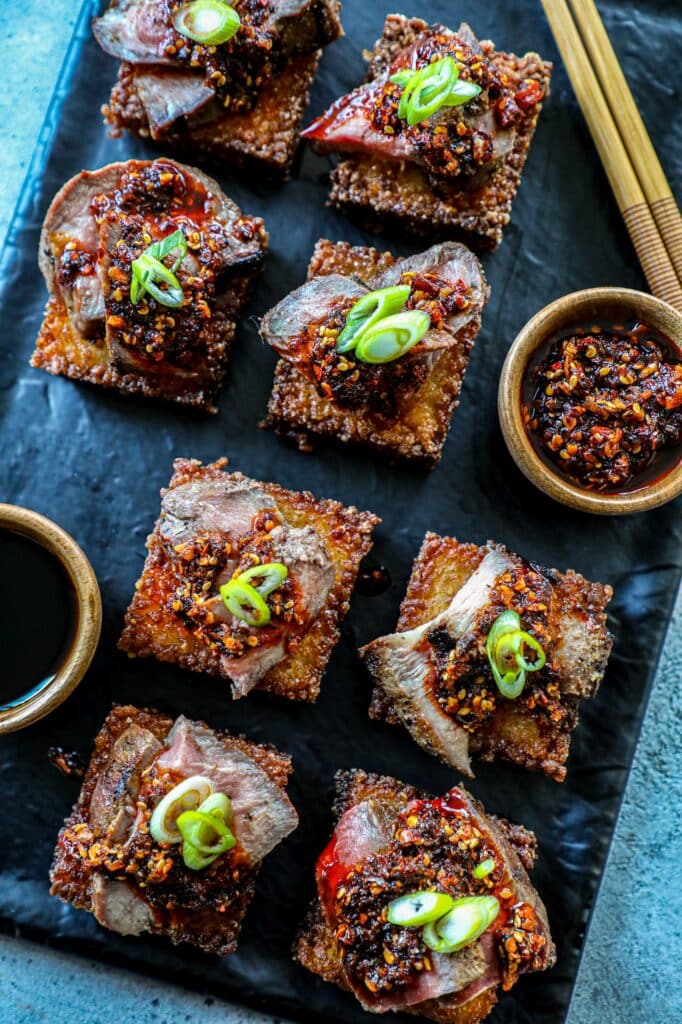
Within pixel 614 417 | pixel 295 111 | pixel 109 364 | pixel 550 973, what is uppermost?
pixel 295 111

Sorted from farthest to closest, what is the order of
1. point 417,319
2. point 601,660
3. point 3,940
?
point 3,940, point 601,660, point 417,319

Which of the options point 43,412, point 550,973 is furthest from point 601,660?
point 43,412

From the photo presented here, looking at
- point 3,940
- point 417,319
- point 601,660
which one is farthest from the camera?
point 3,940

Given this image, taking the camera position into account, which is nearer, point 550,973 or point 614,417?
point 614,417

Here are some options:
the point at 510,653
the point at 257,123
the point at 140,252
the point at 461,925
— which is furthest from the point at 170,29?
the point at 461,925

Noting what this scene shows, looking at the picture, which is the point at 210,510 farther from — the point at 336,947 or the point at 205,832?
the point at 336,947

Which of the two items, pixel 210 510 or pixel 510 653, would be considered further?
pixel 210 510

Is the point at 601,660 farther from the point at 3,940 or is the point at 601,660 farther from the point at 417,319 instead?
the point at 3,940

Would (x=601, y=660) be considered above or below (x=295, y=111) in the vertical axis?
below
